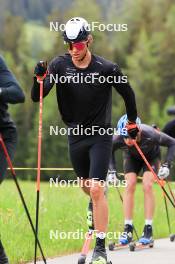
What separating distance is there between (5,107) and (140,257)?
314 cm

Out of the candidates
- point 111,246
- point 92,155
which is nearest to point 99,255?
point 92,155

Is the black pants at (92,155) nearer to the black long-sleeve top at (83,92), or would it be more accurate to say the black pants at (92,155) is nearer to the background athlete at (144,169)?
the black long-sleeve top at (83,92)

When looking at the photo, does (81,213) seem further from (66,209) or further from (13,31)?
(13,31)

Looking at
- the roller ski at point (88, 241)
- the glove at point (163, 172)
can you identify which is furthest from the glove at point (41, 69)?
the glove at point (163, 172)

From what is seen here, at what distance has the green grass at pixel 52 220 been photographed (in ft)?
34.5

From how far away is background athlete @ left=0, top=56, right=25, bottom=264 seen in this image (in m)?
7.62

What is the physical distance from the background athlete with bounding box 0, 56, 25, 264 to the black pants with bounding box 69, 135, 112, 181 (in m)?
1.01

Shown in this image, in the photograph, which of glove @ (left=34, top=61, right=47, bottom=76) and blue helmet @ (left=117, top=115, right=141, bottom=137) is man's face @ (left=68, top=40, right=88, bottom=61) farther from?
blue helmet @ (left=117, top=115, right=141, bottom=137)

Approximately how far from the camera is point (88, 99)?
28.4 feet

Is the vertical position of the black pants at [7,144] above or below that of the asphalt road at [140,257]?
above

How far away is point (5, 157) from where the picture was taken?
7.97 meters

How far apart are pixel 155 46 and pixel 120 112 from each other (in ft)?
38.0

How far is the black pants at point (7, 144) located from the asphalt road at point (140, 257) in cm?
185

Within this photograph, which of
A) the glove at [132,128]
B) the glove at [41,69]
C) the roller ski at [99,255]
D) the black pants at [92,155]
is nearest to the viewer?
the glove at [41,69]
